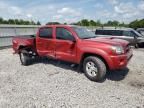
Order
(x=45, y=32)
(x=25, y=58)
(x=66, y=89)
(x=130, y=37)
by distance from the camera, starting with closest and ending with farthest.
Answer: (x=66, y=89) < (x=45, y=32) < (x=25, y=58) < (x=130, y=37)

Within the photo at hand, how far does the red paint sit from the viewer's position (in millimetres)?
5492

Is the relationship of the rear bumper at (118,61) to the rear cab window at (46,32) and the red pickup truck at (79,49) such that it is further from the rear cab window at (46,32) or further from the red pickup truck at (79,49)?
the rear cab window at (46,32)

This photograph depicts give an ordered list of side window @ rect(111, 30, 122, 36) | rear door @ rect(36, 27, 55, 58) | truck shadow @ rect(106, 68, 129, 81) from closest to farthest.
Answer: truck shadow @ rect(106, 68, 129, 81)
rear door @ rect(36, 27, 55, 58)
side window @ rect(111, 30, 122, 36)

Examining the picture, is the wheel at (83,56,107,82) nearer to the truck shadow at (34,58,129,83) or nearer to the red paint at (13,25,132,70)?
the red paint at (13,25,132,70)

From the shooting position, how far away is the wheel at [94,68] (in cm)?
568

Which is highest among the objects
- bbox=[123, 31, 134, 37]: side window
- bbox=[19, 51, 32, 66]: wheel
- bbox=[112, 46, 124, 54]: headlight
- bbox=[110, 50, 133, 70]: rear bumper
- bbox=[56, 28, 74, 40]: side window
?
bbox=[56, 28, 74, 40]: side window

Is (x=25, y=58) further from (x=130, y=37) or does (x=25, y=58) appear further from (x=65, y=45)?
(x=130, y=37)

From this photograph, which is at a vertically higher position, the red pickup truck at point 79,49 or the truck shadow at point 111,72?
the red pickup truck at point 79,49

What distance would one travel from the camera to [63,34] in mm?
6754

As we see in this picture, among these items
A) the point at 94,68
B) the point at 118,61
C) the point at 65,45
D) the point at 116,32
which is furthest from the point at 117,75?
the point at 116,32

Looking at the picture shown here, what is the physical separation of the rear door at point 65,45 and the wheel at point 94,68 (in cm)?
60

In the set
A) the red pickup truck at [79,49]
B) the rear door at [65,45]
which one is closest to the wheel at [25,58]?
the red pickup truck at [79,49]

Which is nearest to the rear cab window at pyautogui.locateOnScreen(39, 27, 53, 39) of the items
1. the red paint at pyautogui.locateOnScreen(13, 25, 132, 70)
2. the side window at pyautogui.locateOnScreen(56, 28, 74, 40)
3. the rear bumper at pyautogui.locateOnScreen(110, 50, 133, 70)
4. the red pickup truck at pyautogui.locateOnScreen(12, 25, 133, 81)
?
the red pickup truck at pyautogui.locateOnScreen(12, 25, 133, 81)

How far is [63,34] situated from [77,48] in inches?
36.3
